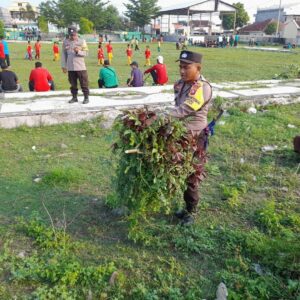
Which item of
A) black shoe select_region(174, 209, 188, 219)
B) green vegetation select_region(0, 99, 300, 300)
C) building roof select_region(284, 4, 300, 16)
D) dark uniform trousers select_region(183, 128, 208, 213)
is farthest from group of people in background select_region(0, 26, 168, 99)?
building roof select_region(284, 4, 300, 16)

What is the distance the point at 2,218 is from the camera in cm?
363

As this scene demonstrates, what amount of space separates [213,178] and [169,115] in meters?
1.93

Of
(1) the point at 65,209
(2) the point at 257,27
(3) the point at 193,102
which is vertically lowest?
(1) the point at 65,209

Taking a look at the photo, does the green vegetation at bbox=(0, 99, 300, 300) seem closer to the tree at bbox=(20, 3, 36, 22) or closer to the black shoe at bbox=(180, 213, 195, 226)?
the black shoe at bbox=(180, 213, 195, 226)

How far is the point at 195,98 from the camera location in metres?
3.18

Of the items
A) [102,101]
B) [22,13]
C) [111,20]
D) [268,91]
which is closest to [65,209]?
[102,101]

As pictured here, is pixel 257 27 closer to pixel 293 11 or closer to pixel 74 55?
pixel 293 11

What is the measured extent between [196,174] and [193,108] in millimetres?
667

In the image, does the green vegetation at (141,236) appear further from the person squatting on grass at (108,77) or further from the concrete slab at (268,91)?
the person squatting on grass at (108,77)

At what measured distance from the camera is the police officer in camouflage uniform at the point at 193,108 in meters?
3.20

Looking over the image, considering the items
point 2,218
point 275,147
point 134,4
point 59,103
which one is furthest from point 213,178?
point 134,4

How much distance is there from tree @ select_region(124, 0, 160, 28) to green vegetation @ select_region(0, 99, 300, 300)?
218ft

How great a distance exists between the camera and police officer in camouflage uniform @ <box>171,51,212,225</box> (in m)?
3.20

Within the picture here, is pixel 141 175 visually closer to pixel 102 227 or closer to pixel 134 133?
pixel 134 133
